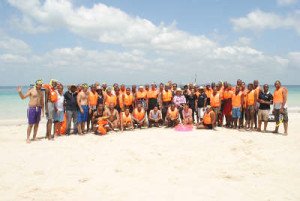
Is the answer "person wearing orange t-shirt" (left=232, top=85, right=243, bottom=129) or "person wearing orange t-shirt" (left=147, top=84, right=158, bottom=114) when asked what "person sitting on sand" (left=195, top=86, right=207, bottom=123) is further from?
"person wearing orange t-shirt" (left=147, top=84, right=158, bottom=114)

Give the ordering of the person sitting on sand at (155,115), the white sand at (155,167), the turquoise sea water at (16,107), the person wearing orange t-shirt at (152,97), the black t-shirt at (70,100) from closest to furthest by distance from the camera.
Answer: the white sand at (155,167)
the black t-shirt at (70,100)
the person sitting on sand at (155,115)
the person wearing orange t-shirt at (152,97)
the turquoise sea water at (16,107)

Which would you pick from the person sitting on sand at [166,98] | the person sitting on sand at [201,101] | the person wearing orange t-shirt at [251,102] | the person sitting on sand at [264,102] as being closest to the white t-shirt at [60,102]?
the person sitting on sand at [166,98]

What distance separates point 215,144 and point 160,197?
3.94 meters

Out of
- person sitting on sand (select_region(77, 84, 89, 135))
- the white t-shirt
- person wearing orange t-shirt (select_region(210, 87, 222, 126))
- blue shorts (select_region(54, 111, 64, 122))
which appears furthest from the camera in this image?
person wearing orange t-shirt (select_region(210, 87, 222, 126))

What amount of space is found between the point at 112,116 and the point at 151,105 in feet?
5.36

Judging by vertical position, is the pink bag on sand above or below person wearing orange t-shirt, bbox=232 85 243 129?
below

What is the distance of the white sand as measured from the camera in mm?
5691

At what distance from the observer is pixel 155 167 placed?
23.4 feet

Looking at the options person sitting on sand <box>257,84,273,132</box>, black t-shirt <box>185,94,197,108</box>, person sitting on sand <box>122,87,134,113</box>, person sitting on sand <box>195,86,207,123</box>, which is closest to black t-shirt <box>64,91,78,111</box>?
person sitting on sand <box>122,87,134,113</box>

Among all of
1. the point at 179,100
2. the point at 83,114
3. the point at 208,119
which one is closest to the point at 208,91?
the point at 179,100

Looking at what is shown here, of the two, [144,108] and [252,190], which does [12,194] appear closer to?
[252,190]

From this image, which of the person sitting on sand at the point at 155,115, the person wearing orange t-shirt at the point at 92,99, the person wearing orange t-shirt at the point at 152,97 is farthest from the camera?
the person wearing orange t-shirt at the point at 152,97

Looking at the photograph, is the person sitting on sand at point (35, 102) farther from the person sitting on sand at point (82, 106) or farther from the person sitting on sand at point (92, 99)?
the person sitting on sand at point (92, 99)

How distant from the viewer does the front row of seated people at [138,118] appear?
10844 mm
